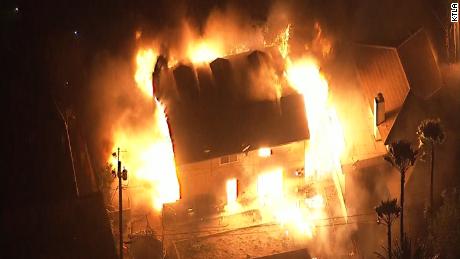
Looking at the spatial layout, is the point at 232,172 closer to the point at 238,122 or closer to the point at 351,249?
the point at 238,122

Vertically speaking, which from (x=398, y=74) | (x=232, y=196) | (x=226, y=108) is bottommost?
(x=232, y=196)

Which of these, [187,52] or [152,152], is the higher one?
[187,52]

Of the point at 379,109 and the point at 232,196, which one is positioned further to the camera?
the point at 379,109

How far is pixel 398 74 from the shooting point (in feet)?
115

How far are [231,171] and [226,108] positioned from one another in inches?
162

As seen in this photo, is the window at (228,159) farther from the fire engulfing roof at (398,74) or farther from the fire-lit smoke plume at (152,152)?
the fire engulfing roof at (398,74)

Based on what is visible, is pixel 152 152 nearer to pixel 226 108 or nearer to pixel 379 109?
pixel 226 108

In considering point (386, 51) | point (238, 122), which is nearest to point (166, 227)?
point (238, 122)

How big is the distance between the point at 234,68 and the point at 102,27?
13.5 metres

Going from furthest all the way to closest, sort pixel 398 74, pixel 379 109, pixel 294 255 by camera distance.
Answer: pixel 398 74, pixel 379 109, pixel 294 255

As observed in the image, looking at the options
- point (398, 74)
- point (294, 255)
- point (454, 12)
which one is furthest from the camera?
point (454, 12)

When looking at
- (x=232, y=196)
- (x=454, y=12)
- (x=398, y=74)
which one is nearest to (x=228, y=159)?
(x=232, y=196)

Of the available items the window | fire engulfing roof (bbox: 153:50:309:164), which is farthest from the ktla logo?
the window

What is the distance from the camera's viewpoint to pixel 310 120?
126 feet
